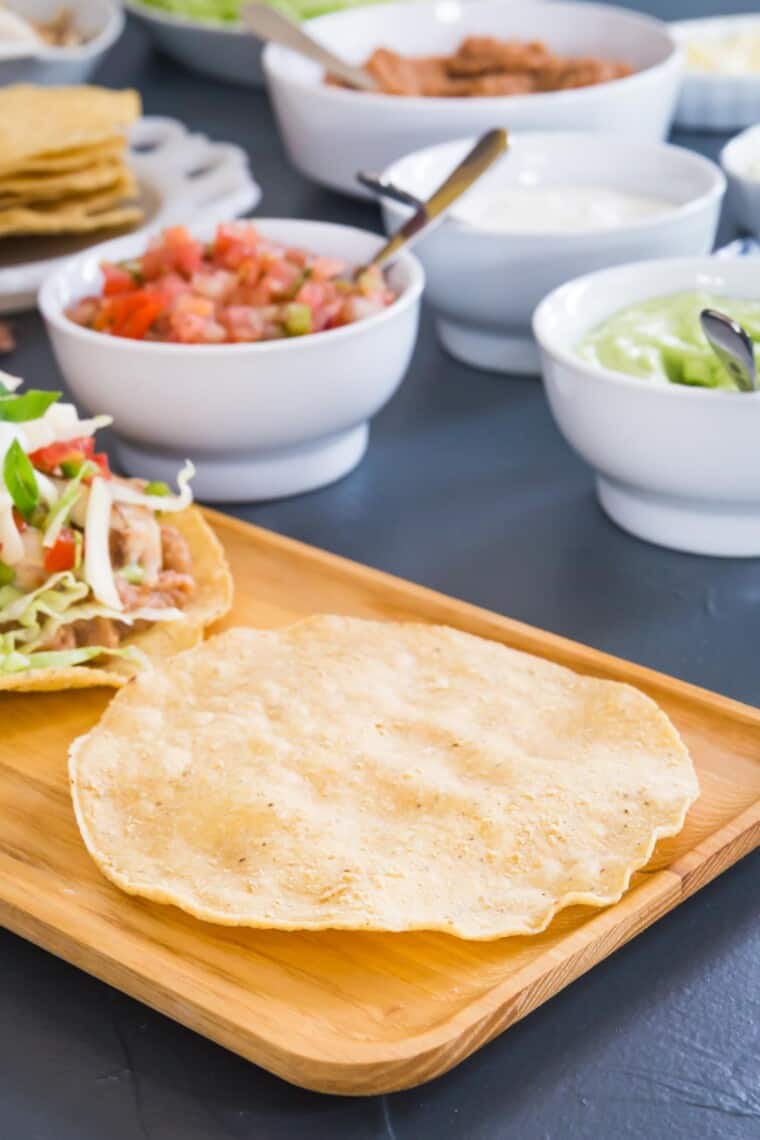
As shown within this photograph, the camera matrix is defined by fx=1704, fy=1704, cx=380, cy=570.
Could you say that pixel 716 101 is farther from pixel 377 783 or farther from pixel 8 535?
pixel 377 783

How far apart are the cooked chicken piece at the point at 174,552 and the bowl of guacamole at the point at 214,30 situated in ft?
8.78

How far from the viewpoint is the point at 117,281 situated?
2.70 m

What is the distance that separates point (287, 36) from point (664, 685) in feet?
7.16

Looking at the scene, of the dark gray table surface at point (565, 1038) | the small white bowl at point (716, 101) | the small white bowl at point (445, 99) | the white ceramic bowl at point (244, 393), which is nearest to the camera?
the dark gray table surface at point (565, 1038)

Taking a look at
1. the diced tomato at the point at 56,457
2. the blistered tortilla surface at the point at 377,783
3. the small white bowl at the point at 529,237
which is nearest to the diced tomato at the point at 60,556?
the diced tomato at the point at 56,457

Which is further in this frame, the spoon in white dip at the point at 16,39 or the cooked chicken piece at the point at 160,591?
the spoon in white dip at the point at 16,39

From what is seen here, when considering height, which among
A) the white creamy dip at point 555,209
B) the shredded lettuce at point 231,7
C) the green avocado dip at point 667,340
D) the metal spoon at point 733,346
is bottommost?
the shredded lettuce at point 231,7

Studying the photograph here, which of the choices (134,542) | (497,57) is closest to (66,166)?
(497,57)

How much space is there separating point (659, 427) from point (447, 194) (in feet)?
2.46

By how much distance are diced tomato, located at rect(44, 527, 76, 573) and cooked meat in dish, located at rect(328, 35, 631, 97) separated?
1866 mm

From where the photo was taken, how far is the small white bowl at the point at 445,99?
11.1ft

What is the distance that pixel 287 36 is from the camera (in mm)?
3709

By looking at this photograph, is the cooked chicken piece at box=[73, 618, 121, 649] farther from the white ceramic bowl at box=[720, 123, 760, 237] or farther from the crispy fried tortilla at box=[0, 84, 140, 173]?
the white ceramic bowl at box=[720, 123, 760, 237]

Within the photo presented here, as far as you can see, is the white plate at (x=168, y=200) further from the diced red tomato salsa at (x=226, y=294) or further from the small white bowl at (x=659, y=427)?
the small white bowl at (x=659, y=427)
